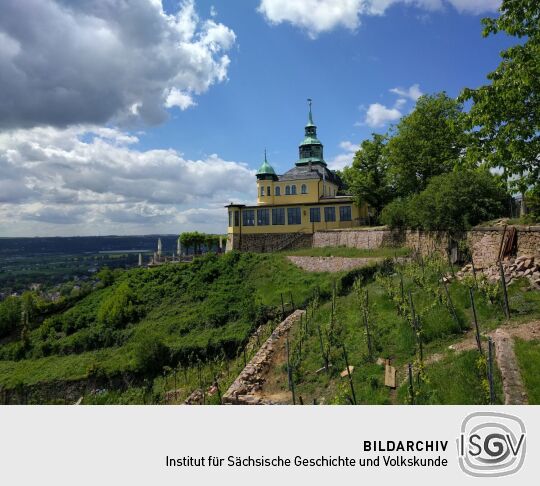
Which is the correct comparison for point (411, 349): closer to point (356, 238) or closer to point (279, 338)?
point (279, 338)

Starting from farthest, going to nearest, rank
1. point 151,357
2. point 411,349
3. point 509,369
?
1. point 151,357
2. point 411,349
3. point 509,369

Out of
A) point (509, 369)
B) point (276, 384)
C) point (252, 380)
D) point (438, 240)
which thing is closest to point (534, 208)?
point (438, 240)

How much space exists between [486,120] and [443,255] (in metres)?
11.2

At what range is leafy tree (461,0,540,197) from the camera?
9.89 metres

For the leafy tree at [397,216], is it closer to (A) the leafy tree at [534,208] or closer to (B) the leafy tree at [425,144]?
(B) the leafy tree at [425,144]

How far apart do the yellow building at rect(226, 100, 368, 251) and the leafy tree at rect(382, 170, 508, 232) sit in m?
13.5

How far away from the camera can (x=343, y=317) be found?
640 inches

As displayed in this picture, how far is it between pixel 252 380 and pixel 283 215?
24.4 metres

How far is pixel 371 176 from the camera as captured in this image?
3447 cm

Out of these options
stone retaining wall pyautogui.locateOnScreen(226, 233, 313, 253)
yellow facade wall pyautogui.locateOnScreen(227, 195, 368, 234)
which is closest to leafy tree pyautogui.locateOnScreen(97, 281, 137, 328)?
stone retaining wall pyautogui.locateOnScreen(226, 233, 313, 253)

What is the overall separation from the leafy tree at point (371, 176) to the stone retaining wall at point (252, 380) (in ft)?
68.8

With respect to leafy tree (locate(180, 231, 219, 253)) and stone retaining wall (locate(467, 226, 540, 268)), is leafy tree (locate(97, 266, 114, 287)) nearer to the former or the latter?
leafy tree (locate(180, 231, 219, 253))

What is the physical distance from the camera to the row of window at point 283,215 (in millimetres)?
34875

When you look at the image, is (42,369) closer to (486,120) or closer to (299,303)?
(299,303)
